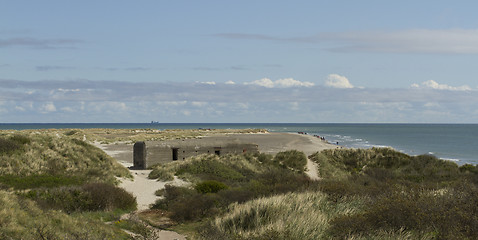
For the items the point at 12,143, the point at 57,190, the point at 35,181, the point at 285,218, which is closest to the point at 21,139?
the point at 12,143

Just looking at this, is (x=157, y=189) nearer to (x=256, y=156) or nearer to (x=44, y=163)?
(x=44, y=163)

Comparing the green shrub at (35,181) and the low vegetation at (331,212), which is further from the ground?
the low vegetation at (331,212)

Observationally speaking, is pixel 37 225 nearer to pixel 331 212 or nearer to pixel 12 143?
pixel 331 212

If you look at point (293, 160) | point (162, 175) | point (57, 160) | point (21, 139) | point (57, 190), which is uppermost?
point (21, 139)

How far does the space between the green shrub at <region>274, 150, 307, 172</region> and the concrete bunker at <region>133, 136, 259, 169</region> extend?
10.2 ft

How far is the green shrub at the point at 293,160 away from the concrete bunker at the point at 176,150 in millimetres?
3112

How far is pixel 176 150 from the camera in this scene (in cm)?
3641

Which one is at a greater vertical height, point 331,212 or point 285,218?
point 285,218

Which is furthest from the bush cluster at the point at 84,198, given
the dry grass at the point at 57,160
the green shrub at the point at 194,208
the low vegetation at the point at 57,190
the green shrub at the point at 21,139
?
the green shrub at the point at 21,139

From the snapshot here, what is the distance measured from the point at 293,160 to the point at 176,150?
32.6ft

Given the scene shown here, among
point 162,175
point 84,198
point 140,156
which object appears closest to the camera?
point 84,198

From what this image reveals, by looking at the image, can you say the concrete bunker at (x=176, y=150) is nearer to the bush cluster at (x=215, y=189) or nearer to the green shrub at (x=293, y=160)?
the green shrub at (x=293, y=160)

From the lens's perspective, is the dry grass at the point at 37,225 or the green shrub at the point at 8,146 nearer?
the dry grass at the point at 37,225

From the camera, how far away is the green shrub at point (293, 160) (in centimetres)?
3600
